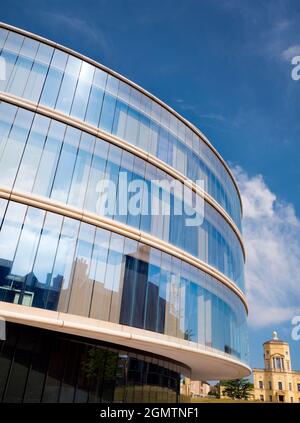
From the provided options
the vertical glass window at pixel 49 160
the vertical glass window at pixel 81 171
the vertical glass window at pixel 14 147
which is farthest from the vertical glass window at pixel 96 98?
the vertical glass window at pixel 14 147

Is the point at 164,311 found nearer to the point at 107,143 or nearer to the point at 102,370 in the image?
the point at 102,370

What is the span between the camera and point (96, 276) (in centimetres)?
1520

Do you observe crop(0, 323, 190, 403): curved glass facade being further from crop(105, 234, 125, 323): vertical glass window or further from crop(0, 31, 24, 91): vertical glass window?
crop(0, 31, 24, 91): vertical glass window

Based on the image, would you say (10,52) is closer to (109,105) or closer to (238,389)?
(109,105)

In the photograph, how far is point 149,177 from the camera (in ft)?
62.5

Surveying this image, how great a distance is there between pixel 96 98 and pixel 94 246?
8.04 m

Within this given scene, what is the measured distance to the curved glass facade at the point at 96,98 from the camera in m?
17.1

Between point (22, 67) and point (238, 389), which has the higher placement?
point (22, 67)

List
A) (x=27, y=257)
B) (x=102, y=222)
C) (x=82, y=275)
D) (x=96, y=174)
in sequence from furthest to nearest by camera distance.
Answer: (x=96, y=174), (x=102, y=222), (x=82, y=275), (x=27, y=257)

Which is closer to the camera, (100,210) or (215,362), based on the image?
(100,210)

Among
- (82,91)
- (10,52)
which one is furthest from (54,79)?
(10,52)

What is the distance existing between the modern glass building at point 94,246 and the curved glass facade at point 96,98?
0.07 m
